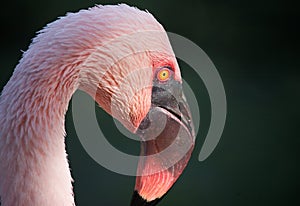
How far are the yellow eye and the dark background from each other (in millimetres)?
1595

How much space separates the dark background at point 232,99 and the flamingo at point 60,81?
161 centimetres

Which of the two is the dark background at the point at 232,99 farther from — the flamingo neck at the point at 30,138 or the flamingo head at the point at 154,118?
the flamingo neck at the point at 30,138

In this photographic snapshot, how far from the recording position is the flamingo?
102 centimetres

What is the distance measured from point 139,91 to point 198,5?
2642 mm

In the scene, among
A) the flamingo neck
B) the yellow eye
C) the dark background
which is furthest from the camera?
the dark background

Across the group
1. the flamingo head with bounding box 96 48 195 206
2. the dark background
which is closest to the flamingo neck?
the flamingo head with bounding box 96 48 195 206

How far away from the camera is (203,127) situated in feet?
9.87

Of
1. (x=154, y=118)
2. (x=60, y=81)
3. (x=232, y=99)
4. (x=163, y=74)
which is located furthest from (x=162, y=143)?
(x=232, y=99)

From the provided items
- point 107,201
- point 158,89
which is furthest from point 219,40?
point 158,89

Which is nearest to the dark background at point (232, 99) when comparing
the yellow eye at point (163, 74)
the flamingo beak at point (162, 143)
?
the flamingo beak at point (162, 143)

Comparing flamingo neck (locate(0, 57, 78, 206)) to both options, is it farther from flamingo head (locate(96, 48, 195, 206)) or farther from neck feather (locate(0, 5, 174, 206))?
flamingo head (locate(96, 48, 195, 206))

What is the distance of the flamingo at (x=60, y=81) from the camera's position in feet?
3.34

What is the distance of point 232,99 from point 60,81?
238cm

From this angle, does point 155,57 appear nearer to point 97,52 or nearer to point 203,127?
point 97,52
